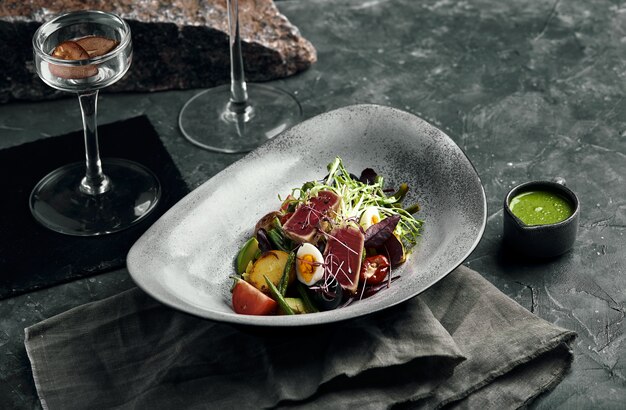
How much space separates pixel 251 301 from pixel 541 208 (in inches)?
34.6

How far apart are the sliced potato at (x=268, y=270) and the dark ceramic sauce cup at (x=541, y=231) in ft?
2.15

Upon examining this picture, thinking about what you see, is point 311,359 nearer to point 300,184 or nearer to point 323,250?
point 323,250

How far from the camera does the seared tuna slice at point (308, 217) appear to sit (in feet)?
8.24

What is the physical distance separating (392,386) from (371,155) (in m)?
0.76

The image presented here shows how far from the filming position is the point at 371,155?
2.91m

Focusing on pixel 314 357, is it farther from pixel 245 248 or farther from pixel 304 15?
pixel 304 15

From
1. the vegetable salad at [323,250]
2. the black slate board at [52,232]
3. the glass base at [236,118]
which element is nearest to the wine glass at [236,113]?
the glass base at [236,118]

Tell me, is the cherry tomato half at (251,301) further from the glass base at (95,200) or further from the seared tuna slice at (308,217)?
the glass base at (95,200)

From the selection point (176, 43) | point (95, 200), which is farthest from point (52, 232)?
point (176, 43)

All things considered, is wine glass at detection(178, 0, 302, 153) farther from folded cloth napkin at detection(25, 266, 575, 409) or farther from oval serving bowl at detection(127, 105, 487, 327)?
folded cloth napkin at detection(25, 266, 575, 409)

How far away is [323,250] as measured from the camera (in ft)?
8.24

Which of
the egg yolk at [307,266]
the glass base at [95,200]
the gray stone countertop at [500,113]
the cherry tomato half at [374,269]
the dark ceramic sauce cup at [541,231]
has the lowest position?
the glass base at [95,200]

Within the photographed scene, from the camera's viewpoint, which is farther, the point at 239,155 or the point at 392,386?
the point at 239,155

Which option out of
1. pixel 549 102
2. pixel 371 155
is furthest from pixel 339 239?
pixel 549 102
